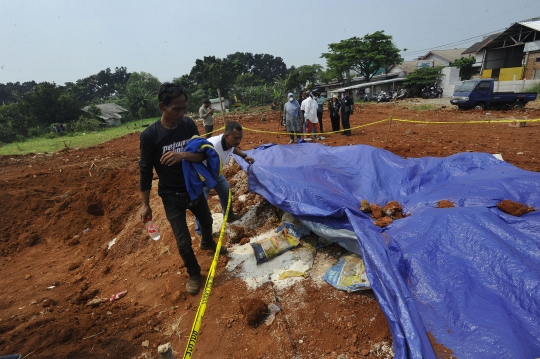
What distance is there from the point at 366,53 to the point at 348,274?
99.3 feet

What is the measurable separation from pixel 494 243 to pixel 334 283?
1151 mm

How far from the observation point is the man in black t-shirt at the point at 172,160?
2.16 meters

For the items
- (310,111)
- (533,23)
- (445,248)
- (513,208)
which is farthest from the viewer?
(533,23)

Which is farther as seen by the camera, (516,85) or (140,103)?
(140,103)

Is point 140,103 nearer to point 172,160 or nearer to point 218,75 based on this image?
point 218,75

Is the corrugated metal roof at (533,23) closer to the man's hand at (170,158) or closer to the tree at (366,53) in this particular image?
the tree at (366,53)

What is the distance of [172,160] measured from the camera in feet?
6.89

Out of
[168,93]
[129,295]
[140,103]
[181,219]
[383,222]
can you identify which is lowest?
[129,295]

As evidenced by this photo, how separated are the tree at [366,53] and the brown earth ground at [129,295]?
2509cm

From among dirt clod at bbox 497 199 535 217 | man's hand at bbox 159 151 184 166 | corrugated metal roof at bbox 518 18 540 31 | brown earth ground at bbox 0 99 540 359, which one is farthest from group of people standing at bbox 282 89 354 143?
corrugated metal roof at bbox 518 18 540 31

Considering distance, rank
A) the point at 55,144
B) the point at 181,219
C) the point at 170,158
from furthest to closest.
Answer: the point at 55,144, the point at 181,219, the point at 170,158

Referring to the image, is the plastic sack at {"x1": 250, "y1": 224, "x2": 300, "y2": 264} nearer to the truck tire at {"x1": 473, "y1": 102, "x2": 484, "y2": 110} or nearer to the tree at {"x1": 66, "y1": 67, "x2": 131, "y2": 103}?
the truck tire at {"x1": 473, "y1": 102, "x2": 484, "y2": 110}

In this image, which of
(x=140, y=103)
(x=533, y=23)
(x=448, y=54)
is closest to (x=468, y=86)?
(x=533, y=23)

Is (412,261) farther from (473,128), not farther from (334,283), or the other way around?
(473,128)
